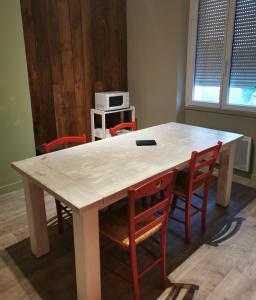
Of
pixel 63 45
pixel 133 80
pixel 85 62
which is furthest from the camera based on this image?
pixel 133 80

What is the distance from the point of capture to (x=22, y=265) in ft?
6.49

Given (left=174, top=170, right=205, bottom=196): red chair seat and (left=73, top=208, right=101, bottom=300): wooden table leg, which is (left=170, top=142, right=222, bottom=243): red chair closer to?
(left=174, top=170, right=205, bottom=196): red chair seat

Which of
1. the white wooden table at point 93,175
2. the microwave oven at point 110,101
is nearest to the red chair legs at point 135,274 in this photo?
the white wooden table at point 93,175

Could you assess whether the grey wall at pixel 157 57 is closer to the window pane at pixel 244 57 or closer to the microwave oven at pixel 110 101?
the microwave oven at pixel 110 101

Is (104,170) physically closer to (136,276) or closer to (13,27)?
(136,276)

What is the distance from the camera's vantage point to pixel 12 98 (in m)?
2.84

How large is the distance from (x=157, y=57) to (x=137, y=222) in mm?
2931

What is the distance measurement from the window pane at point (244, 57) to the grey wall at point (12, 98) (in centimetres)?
246

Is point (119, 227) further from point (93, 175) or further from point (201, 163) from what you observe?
point (201, 163)

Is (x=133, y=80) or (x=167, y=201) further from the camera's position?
(x=133, y=80)

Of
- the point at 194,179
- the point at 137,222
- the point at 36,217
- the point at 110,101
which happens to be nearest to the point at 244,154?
the point at 194,179

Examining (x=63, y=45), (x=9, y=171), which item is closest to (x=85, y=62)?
(x=63, y=45)

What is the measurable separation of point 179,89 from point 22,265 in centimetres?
288

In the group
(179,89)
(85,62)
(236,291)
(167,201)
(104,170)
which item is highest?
(85,62)
